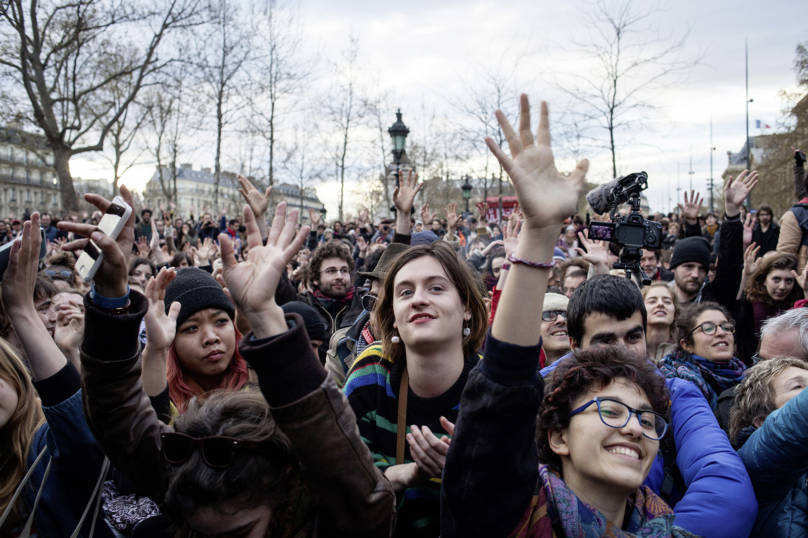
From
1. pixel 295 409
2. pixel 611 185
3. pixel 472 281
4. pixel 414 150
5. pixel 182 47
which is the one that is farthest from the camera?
pixel 414 150

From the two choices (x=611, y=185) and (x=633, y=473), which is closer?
(x=633, y=473)

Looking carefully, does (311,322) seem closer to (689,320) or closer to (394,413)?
(394,413)

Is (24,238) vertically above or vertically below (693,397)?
above

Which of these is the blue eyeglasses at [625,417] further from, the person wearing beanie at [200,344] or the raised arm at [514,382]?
the person wearing beanie at [200,344]

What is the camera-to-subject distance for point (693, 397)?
2.58m

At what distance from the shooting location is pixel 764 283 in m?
4.59

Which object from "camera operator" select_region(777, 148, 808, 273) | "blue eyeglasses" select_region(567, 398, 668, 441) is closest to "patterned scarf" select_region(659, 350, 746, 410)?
"blue eyeglasses" select_region(567, 398, 668, 441)

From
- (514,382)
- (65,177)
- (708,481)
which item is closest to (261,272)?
(514,382)

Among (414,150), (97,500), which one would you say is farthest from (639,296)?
(414,150)

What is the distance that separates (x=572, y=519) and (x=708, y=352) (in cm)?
205

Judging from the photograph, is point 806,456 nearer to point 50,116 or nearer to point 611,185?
point 611,185

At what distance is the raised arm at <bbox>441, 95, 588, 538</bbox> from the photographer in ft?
4.75

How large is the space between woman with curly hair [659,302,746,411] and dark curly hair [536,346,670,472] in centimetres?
111

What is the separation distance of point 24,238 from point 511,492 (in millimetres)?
1866
